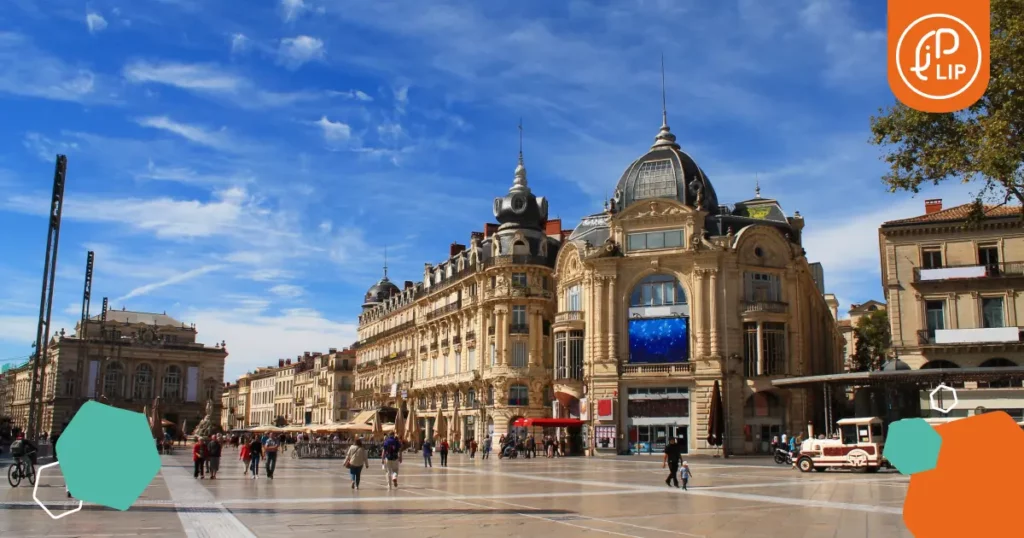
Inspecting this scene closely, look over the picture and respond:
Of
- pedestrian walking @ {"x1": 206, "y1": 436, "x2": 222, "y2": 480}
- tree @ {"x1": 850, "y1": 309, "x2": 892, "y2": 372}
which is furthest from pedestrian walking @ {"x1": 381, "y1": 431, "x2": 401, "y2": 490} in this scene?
tree @ {"x1": 850, "y1": 309, "x2": 892, "y2": 372}

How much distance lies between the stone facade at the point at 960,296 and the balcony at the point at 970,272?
5 cm

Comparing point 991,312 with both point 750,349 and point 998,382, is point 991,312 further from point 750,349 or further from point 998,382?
point 750,349

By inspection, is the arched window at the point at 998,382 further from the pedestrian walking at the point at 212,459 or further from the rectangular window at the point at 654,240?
the pedestrian walking at the point at 212,459

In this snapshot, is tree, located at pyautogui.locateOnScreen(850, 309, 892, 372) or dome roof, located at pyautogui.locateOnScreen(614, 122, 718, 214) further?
tree, located at pyautogui.locateOnScreen(850, 309, 892, 372)

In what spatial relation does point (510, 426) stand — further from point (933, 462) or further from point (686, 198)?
point (933, 462)

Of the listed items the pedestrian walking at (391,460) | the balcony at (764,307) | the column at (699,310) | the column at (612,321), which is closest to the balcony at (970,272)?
the balcony at (764,307)

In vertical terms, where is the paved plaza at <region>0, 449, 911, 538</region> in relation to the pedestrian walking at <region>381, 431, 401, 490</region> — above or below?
below

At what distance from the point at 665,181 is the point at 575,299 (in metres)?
9.40

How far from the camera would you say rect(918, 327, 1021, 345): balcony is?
44.0m

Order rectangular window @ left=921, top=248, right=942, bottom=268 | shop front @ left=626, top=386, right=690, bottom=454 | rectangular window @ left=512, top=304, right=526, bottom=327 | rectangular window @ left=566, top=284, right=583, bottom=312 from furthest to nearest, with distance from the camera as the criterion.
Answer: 1. rectangular window @ left=512, top=304, right=526, bottom=327
2. rectangular window @ left=566, top=284, right=583, bottom=312
3. shop front @ left=626, top=386, right=690, bottom=454
4. rectangular window @ left=921, top=248, right=942, bottom=268

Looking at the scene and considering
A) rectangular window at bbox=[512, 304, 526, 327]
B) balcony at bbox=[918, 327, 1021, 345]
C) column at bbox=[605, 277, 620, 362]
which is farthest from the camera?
rectangular window at bbox=[512, 304, 526, 327]

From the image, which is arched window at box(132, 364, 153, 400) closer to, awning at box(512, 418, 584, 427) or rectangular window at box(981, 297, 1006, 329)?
awning at box(512, 418, 584, 427)

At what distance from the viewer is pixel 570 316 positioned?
186ft

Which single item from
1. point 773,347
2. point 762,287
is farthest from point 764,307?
point 773,347
